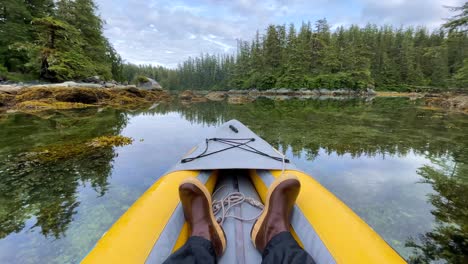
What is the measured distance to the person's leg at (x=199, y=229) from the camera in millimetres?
1263

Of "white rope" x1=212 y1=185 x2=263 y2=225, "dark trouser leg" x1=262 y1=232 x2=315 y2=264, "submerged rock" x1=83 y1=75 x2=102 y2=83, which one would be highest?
"submerged rock" x1=83 y1=75 x2=102 y2=83

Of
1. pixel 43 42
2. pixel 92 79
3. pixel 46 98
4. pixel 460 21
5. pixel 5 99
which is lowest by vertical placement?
pixel 5 99

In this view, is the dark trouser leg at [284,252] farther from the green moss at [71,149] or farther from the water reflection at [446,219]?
the green moss at [71,149]

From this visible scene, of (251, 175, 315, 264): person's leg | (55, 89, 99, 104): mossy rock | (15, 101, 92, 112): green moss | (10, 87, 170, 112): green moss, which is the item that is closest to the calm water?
(251, 175, 315, 264): person's leg

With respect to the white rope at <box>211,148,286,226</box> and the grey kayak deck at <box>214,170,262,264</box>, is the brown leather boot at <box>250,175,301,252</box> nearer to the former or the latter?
the grey kayak deck at <box>214,170,262,264</box>

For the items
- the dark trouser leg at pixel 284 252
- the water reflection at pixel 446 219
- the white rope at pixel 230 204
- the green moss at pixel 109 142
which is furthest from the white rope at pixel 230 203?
the green moss at pixel 109 142

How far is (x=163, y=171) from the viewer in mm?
3846

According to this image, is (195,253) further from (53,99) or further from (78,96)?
(78,96)

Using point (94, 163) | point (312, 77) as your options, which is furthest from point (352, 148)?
point (312, 77)

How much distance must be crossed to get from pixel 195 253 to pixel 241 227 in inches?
20.7

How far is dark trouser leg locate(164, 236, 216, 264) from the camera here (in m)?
1.18

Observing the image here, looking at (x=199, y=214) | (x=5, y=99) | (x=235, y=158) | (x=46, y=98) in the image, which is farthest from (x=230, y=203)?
(x=46, y=98)

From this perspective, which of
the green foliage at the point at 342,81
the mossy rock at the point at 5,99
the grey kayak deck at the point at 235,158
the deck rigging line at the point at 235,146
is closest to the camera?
the grey kayak deck at the point at 235,158

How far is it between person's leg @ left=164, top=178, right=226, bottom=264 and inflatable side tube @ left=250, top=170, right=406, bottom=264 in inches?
20.4
